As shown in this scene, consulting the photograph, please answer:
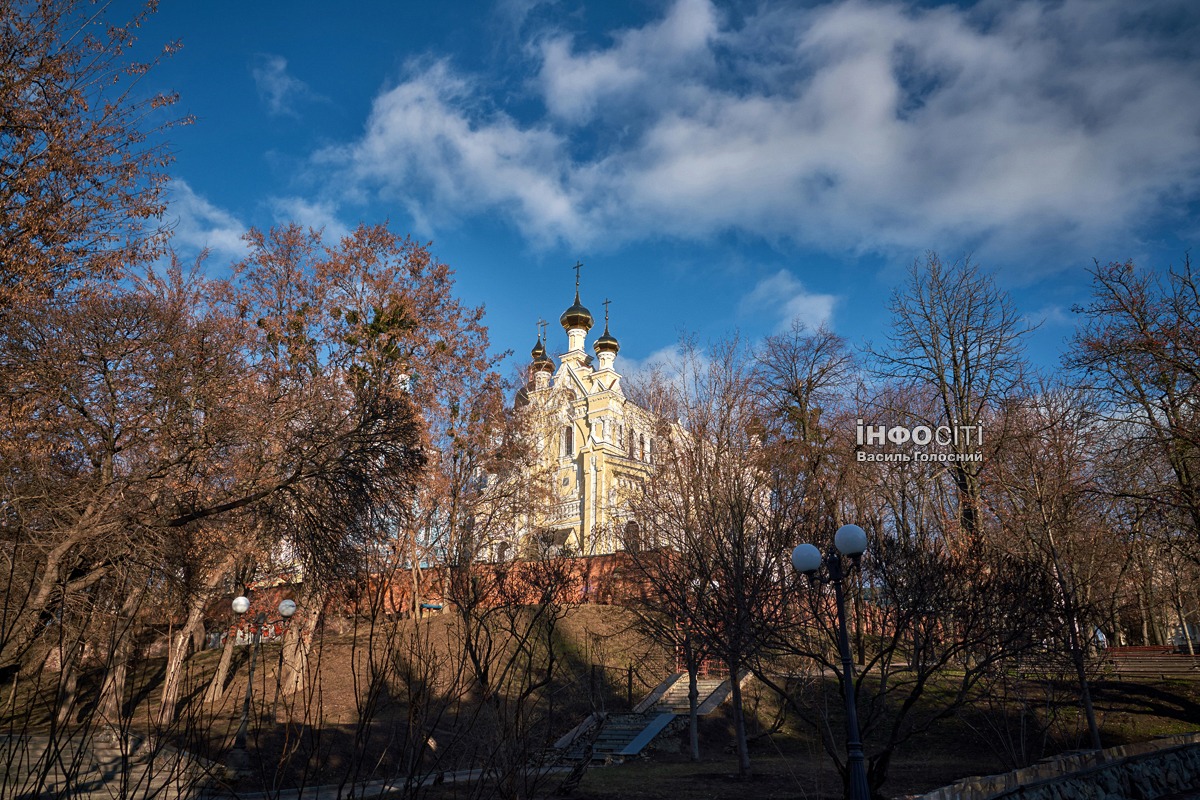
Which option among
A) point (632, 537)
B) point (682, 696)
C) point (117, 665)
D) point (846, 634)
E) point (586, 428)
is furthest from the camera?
point (586, 428)

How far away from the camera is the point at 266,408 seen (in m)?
11.5

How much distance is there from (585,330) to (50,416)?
44.1 metres

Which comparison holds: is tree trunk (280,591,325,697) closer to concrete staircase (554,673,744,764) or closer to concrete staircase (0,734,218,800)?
concrete staircase (0,734,218,800)

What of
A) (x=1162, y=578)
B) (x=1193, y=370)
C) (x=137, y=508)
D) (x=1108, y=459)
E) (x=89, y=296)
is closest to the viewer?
(x=137, y=508)

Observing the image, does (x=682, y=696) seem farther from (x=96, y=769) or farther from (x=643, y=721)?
(x=96, y=769)

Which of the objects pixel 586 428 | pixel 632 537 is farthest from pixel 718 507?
pixel 586 428

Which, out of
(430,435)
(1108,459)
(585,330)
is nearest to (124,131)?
(430,435)

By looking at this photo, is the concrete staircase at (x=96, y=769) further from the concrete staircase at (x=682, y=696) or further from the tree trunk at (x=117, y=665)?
the concrete staircase at (x=682, y=696)

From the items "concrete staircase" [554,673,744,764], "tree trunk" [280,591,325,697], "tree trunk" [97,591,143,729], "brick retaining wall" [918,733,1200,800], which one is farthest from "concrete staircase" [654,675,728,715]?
"tree trunk" [97,591,143,729]

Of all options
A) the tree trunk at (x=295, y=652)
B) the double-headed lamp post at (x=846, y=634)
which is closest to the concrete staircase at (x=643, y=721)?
the tree trunk at (x=295, y=652)

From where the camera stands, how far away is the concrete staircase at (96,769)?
3625 millimetres

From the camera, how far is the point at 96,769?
607 cm

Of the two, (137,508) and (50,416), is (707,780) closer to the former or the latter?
(137,508)

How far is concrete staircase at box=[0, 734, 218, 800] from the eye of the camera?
3625 mm
